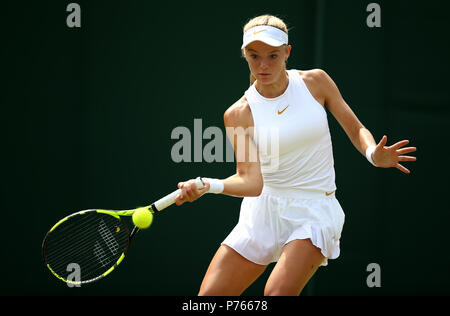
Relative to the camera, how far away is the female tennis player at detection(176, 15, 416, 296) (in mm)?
2768

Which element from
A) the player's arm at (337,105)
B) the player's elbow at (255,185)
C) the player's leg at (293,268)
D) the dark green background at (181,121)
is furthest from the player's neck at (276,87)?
the dark green background at (181,121)

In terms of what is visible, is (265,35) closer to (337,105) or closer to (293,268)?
(337,105)

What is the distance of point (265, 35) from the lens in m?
2.71

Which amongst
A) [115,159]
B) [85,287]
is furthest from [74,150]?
[85,287]

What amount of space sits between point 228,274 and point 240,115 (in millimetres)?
705

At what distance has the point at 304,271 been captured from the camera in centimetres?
265

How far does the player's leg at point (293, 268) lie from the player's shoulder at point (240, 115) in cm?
59

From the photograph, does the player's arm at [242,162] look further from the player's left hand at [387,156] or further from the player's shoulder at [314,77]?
the player's left hand at [387,156]

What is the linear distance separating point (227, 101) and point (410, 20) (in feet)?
4.10

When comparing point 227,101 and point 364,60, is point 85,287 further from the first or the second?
point 364,60

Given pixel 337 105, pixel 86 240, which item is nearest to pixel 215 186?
pixel 337 105

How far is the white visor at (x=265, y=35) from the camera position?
2.71 metres

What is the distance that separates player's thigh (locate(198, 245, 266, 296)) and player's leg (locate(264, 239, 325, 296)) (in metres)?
0.23

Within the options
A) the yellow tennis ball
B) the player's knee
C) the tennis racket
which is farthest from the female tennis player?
the tennis racket
